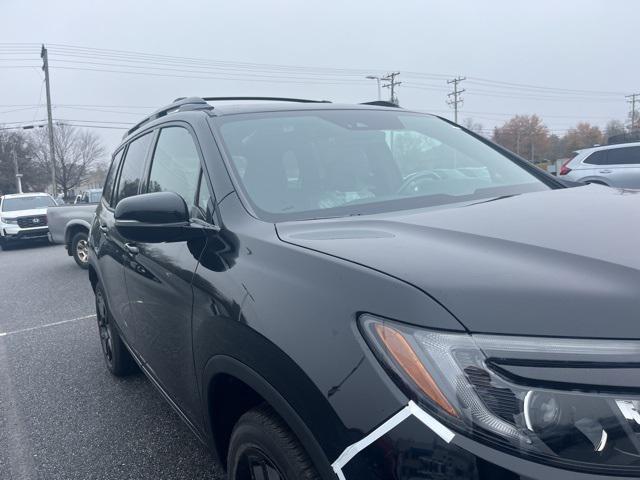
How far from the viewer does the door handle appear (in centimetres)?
281

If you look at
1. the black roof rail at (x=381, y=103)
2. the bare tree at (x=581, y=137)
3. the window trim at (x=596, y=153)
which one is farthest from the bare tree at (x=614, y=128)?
the black roof rail at (x=381, y=103)

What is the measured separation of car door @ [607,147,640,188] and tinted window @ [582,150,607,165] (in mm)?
116

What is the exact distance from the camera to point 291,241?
1.70 metres

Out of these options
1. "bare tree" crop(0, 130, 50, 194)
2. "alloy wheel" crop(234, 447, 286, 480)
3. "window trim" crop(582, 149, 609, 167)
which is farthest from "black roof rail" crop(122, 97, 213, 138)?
"bare tree" crop(0, 130, 50, 194)

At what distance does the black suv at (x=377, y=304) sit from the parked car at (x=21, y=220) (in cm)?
1544

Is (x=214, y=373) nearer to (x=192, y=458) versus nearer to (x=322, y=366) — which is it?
(x=322, y=366)

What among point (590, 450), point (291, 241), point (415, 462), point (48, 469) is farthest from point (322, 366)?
point (48, 469)

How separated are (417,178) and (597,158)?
43.0 feet

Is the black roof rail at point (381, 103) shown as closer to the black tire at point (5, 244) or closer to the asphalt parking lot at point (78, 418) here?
the asphalt parking lot at point (78, 418)

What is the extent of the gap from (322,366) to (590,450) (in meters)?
0.60

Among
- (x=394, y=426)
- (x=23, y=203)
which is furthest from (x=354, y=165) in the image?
(x=23, y=203)

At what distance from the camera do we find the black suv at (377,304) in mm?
1092

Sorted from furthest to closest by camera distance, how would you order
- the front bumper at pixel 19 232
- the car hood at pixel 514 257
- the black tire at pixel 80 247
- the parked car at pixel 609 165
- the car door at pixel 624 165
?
the front bumper at pixel 19 232 → the parked car at pixel 609 165 → the car door at pixel 624 165 → the black tire at pixel 80 247 → the car hood at pixel 514 257

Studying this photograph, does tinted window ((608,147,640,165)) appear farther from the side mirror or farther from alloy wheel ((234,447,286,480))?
alloy wheel ((234,447,286,480))
